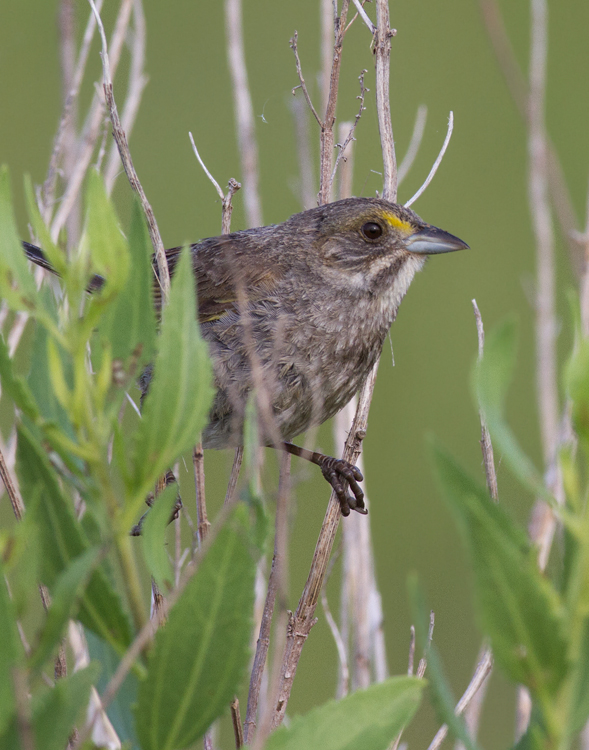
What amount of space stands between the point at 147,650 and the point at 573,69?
6085mm

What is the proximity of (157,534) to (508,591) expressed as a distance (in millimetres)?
309

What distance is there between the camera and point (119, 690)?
0.83m

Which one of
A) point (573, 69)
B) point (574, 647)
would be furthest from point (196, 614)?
point (573, 69)

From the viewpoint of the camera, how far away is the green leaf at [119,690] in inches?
32.6

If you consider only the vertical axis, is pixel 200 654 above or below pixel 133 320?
below

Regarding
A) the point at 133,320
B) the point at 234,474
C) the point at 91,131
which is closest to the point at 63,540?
the point at 133,320

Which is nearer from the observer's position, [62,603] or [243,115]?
[62,603]

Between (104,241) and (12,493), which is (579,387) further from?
(12,493)

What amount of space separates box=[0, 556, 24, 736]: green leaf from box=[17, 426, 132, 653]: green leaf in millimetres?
62

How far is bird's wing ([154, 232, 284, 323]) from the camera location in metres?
2.59

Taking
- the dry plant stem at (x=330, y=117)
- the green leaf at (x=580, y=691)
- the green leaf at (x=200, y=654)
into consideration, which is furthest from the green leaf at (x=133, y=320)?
the dry plant stem at (x=330, y=117)

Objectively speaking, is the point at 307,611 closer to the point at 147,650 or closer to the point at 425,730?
the point at 147,650

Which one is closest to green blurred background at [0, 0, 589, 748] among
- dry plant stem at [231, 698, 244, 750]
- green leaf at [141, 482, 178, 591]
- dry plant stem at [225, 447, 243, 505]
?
dry plant stem at [225, 447, 243, 505]

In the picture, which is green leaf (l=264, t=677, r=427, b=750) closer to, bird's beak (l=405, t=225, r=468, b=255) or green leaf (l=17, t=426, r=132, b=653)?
green leaf (l=17, t=426, r=132, b=653)
